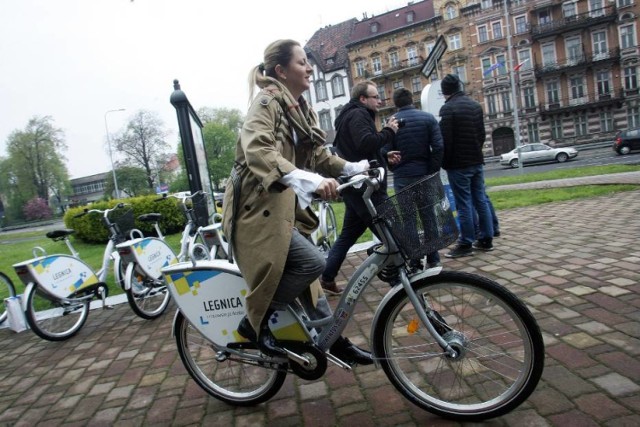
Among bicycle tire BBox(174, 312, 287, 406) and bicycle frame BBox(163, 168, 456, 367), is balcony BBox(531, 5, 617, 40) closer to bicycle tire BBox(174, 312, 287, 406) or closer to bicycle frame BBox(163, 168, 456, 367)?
bicycle frame BBox(163, 168, 456, 367)

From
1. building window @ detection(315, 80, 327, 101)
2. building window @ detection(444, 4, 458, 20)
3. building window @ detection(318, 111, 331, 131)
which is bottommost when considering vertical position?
building window @ detection(318, 111, 331, 131)

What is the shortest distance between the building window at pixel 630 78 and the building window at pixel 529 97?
23.1 feet

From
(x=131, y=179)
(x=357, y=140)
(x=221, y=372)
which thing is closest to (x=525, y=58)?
(x=357, y=140)

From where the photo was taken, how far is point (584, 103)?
38.8m

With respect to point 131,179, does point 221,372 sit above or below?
below

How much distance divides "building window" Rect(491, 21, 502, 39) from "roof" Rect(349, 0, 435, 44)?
238 inches

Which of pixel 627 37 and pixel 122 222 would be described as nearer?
pixel 122 222

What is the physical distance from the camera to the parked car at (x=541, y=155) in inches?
1068

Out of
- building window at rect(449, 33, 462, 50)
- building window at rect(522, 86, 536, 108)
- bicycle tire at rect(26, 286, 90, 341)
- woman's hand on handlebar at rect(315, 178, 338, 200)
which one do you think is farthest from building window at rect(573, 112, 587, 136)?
woman's hand on handlebar at rect(315, 178, 338, 200)

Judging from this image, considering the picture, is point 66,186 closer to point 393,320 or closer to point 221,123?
point 221,123

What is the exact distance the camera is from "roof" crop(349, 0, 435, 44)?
147 ft

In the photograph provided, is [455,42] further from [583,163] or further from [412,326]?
[412,326]

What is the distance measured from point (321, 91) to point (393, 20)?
1060 centimetres

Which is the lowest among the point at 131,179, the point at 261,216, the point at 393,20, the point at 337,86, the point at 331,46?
the point at 261,216
